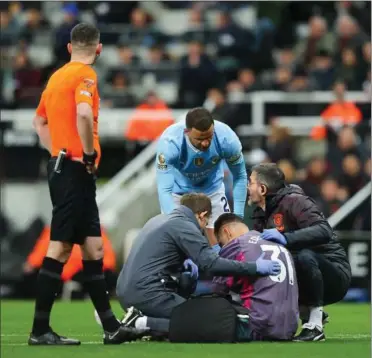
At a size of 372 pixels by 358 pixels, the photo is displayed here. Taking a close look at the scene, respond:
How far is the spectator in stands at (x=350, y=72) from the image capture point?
20.0 metres

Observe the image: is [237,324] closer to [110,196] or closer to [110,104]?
[110,196]

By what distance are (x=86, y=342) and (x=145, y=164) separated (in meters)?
9.71

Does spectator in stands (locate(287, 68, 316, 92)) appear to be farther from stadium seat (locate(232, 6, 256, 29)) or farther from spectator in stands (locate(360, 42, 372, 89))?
stadium seat (locate(232, 6, 256, 29))

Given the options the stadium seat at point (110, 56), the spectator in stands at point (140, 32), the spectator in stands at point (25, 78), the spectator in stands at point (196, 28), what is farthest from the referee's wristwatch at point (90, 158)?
the stadium seat at point (110, 56)

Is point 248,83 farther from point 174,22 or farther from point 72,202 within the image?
point 72,202

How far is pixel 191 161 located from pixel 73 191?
6.33 feet

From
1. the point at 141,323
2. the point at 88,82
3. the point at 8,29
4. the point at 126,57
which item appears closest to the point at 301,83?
the point at 126,57

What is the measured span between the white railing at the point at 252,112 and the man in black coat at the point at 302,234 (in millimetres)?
8744

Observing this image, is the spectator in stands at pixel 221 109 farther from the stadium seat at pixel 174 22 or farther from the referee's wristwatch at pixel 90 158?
the referee's wristwatch at pixel 90 158

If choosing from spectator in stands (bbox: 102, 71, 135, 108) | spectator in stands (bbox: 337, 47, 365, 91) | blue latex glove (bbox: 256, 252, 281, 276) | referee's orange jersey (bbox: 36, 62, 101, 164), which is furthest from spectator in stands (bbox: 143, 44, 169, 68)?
blue latex glove (bbox: 256, 252, 281, 276)

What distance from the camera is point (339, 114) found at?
1873 cm

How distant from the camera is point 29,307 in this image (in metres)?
14.8

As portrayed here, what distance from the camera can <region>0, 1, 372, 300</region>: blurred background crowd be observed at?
1767 centimetres

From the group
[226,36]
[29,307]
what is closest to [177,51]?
[226,36]
